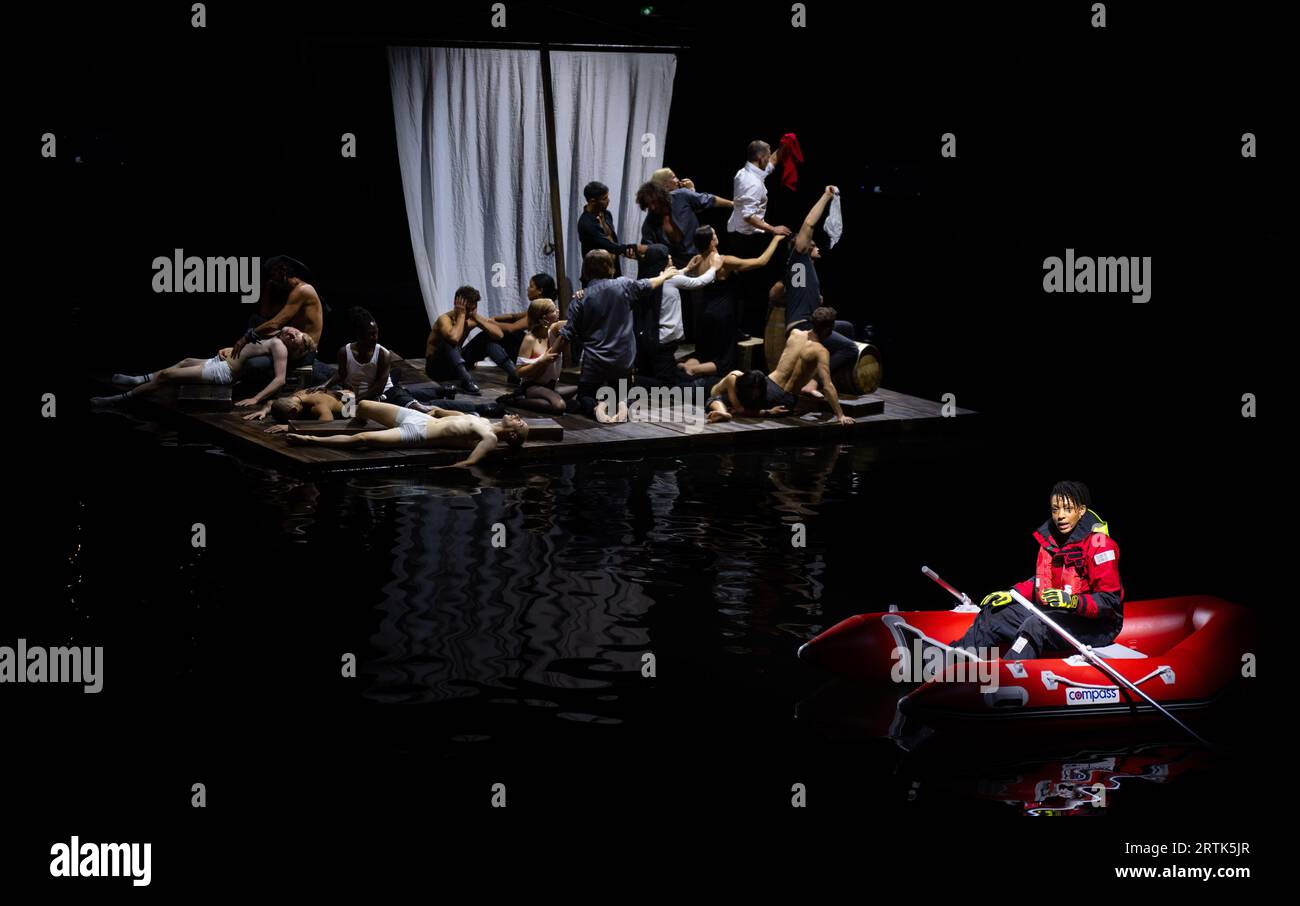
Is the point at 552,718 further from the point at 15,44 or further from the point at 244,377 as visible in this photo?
the point at 15,44

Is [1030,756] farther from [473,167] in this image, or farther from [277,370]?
[473,167]

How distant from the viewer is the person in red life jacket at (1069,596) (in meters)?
7.22

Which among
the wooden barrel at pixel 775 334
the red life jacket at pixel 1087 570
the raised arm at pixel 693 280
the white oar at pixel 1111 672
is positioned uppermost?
the raised arm at pixel 693 280

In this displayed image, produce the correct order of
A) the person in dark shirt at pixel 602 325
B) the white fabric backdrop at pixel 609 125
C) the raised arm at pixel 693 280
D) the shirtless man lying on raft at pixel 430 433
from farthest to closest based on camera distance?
the white fabric backdrop at pixel 609 125, the raised arm at pixel 693 280, the person in dark shirt at pixel 602 325, the shirtless man lying on raft at pixel 430 433

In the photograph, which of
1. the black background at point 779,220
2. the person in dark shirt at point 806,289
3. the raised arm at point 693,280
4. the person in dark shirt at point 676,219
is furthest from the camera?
the person in dark shirt at point 806,289

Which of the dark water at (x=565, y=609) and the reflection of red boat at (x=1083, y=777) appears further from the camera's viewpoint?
the dark water at (x=565, y=609)

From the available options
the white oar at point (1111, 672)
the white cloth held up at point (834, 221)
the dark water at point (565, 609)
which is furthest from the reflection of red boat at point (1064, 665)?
the white cloth held up at point (834, 221)

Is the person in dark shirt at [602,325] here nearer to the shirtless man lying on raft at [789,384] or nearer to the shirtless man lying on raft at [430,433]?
the shirtless man lying on raft at [789,384]

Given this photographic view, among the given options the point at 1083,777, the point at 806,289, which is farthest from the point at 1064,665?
the point at 806,289

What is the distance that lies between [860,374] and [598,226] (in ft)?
7.90

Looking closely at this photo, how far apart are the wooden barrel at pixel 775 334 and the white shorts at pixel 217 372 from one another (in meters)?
4.25

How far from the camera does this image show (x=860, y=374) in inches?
523

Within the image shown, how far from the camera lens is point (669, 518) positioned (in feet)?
33.5

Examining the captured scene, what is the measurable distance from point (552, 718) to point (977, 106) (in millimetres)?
15198
